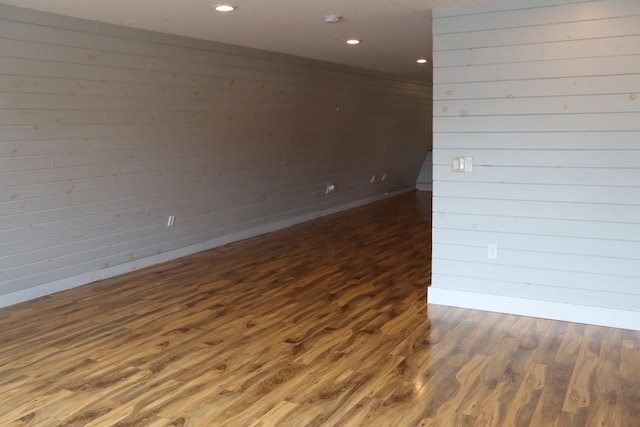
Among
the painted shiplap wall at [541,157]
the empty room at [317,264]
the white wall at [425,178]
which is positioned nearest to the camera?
the empty room at [317,264]

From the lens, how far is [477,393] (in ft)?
10.0

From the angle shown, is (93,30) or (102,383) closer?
(102,383)

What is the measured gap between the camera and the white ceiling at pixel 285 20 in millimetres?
3855

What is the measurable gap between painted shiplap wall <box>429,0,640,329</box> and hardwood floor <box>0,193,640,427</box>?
285 mm

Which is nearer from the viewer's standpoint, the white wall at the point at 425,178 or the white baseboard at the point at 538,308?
the white baseboard at the point at 538,308

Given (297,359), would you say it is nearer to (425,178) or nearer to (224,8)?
(224,8)

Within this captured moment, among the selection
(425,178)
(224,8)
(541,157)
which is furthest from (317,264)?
(425,178)

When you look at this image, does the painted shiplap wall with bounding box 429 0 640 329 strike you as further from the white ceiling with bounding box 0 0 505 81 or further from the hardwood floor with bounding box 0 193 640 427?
the white ceiling with bounding box 0 0 505 81

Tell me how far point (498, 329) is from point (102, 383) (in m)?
2.58

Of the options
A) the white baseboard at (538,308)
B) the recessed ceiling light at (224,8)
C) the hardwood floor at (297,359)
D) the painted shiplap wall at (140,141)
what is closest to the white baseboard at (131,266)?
the painted shiplap wall at (140,141)

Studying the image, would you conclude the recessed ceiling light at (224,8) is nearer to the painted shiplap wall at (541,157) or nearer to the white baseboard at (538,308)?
the painted shiplap wall at (541,157)

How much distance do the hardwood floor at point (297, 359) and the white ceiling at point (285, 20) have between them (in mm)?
2209

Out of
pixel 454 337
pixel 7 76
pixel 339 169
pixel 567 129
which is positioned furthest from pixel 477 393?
pixel 339 169

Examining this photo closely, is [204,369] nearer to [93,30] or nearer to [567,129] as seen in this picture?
[93,30]
